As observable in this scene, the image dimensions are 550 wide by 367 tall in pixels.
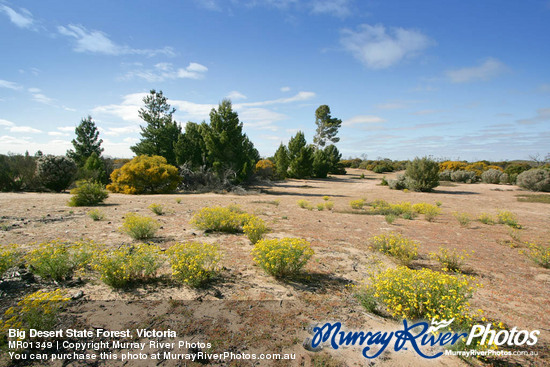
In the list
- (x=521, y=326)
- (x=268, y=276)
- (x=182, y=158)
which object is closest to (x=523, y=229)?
(x=521, y=326)

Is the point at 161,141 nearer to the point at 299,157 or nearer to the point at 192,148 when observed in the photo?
the point at 192,148

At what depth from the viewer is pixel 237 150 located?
2123 cm

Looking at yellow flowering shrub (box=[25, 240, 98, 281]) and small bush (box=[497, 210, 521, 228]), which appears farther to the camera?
small bush (box=[497, 210, 521, 228])

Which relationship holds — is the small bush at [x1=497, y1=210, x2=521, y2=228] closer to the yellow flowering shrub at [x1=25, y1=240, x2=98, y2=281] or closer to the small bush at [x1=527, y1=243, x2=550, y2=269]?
the small bush at [x1=527, y1=243, x2=550, y2=269]

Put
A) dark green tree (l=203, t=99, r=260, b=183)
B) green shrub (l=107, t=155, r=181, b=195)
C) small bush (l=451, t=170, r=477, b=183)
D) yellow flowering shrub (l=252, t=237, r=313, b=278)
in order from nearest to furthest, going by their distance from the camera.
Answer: yellow flowering shrub (l=252, t=237, r=313, b=278) < green shrub (l=107, t=155, r=181, b=195) < dark green tree (l=203, t=99, r=260, b=183) < small bush (l=451, t=170, r=477, b=183)

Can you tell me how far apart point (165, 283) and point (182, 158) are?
2005 centimetres

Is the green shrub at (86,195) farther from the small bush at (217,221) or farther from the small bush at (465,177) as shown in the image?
the small bush at (465,177)

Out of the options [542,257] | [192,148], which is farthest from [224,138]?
[542,257]

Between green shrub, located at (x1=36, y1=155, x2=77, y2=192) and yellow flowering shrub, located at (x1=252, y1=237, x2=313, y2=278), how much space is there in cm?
1927

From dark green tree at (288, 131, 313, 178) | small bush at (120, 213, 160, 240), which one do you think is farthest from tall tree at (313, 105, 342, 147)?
small bush at (120, 213, 160, 240)

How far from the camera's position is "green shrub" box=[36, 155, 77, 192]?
54.5ft

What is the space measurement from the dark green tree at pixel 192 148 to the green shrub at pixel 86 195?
10763 mm

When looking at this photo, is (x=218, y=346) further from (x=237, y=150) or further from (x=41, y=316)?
(x=237, y=150)

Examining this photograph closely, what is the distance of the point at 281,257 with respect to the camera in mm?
4352
